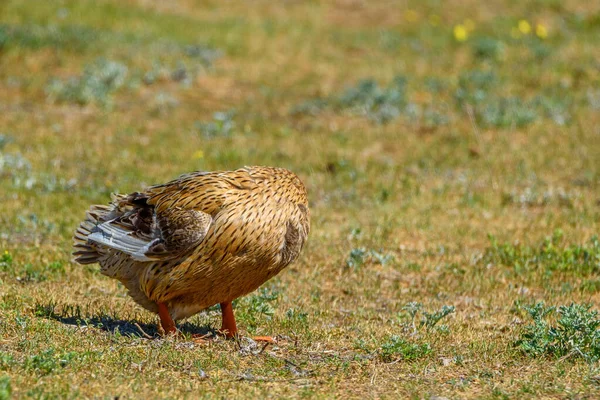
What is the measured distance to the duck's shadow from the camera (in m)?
7.47

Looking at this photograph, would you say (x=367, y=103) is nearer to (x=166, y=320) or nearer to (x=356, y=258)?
(x=356, y=258)

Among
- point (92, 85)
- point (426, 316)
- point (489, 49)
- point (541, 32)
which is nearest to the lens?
point (426, 316)

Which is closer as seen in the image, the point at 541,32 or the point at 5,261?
the point at 5,261

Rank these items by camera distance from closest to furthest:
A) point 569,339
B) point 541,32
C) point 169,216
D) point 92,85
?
point 569,339 < point 169,216 < point 92,85 < point 541,32

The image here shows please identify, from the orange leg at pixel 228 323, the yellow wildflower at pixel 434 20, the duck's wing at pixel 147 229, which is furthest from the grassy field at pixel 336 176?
the duck's wing at pixel 147 229

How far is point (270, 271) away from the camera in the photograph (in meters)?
7.05

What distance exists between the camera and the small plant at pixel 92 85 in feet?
49.3

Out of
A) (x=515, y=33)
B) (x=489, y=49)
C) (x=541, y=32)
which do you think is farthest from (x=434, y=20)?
(x=489, y=49)

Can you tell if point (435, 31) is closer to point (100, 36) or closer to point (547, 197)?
Answer: point (100, 36)

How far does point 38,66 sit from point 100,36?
5.06 feet

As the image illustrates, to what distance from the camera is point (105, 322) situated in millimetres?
7691

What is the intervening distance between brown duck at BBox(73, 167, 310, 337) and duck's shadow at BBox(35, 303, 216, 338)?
0.24m

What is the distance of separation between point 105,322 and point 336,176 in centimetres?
562

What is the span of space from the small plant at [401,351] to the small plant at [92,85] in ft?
29.8
